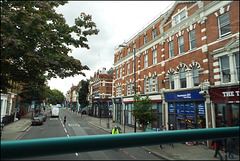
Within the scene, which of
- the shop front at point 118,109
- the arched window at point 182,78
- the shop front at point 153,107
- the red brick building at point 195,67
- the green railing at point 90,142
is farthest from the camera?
the shop front at point 118,109

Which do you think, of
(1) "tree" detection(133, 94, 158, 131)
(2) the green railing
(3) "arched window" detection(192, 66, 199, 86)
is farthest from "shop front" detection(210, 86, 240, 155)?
(2) the green railing

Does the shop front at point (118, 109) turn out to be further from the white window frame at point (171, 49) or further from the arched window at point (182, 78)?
the arched window at point (182, 78)

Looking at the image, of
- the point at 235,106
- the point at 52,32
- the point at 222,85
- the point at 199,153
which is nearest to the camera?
the point at 199,153

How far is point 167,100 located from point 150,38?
985 cm

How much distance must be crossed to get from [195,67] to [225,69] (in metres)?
3.11

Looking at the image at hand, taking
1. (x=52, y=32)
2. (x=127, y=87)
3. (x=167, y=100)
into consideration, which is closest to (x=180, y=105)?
(x=167, y=100)

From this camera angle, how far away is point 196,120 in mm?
15031

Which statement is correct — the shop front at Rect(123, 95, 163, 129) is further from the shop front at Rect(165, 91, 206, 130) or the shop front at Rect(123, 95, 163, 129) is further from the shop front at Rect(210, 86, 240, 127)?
the shop front at Rect(210, 86, 240, 127)

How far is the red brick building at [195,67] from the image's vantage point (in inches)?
450

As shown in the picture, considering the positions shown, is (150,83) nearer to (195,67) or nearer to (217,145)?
(195,67)

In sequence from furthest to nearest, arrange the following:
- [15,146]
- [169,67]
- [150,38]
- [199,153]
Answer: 1. [150,38]
2. [169,67]
3. [199,153]
4. [15,146]

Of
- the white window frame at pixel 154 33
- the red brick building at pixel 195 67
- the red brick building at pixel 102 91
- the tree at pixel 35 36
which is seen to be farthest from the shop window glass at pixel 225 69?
the red brick building at pixel 102 91

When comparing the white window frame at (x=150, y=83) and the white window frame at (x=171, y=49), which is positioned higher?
the white window frame at (x=171, y=49)

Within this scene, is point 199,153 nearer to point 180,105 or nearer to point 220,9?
point 220,9
